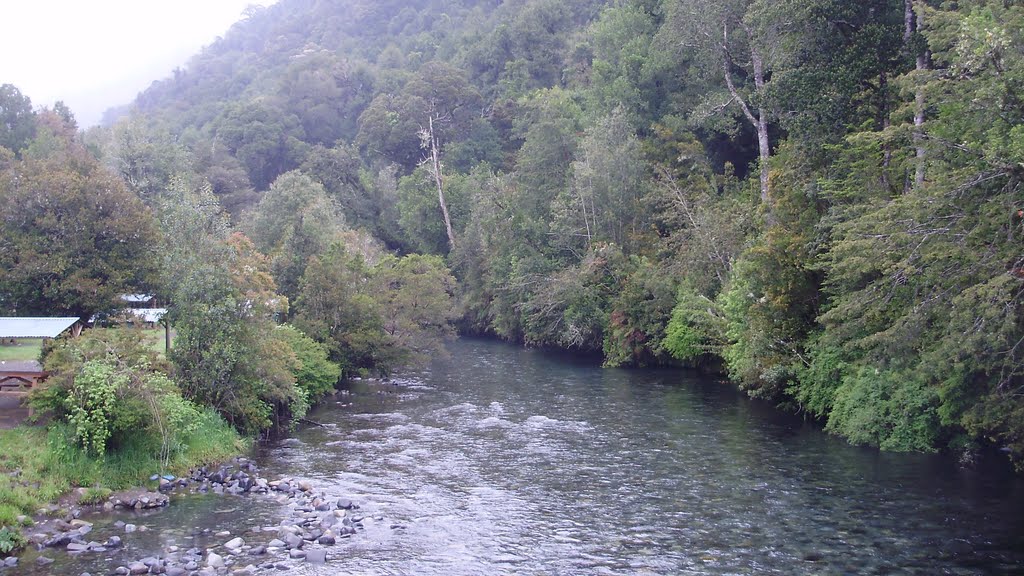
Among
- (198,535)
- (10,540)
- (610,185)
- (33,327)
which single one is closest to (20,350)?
(33,327)

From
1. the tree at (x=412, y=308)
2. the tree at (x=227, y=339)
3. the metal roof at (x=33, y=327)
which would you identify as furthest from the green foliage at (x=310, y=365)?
the metal roof at (x=33, y=327)

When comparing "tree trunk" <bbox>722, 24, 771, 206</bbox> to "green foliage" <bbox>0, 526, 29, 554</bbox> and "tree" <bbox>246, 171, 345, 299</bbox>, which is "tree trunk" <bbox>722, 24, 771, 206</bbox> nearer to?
"tree" <bbox>246, 171, 345, 299</bbox>

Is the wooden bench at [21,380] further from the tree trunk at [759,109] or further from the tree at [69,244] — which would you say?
the tree trunk at [759,109]

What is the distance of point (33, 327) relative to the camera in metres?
23.9

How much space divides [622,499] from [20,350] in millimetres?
21112

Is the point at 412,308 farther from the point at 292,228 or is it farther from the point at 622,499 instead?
the point at 622,499

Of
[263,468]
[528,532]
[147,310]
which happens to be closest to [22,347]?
[147,310]

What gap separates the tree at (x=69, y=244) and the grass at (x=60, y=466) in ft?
24.7

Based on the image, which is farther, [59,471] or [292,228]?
[292,228]

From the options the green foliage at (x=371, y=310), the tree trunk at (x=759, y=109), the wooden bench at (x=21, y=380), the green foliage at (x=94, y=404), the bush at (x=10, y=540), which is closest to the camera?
the bush at (x=10, y=540)

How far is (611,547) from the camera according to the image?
16.3m

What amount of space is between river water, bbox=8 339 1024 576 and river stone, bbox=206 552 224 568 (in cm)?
129

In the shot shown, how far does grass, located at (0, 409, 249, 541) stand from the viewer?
1755 cm

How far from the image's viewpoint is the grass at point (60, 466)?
1755 cm
